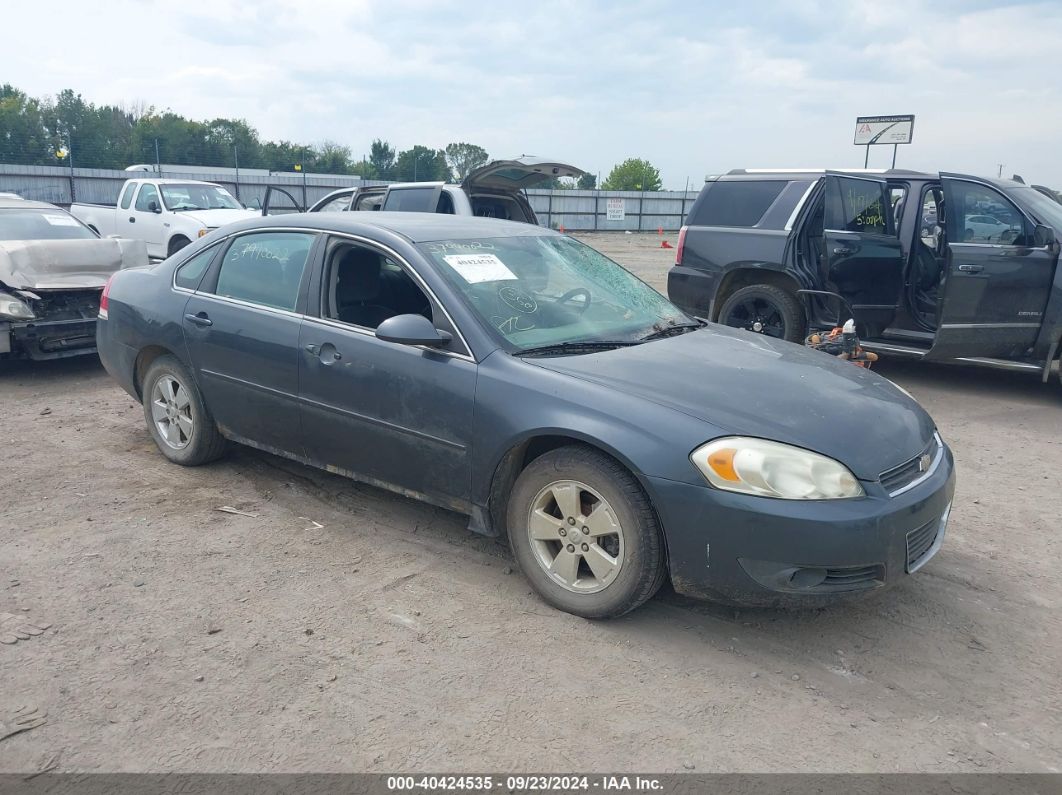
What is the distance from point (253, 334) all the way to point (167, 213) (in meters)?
10.6

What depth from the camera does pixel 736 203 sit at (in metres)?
8.39

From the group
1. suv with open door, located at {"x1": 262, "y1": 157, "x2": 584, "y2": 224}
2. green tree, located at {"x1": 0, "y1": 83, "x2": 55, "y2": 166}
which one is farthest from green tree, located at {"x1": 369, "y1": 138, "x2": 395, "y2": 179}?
suv with open door, located at {"x1": 262, "y1": 157, "x2": 584, "y2": 224}

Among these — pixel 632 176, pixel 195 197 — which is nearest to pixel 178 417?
pixel 195 197

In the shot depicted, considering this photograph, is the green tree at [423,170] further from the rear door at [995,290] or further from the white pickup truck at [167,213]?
the rear door at [995,290]

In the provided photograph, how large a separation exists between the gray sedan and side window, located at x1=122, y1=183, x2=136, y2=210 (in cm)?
1058

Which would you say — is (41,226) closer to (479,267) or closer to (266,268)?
(266,268)

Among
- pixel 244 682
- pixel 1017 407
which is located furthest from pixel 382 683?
pixel 1017 407

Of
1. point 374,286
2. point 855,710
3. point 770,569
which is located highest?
point 374,286

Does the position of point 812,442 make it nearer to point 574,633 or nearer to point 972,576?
point 574,633

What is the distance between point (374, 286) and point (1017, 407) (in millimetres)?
5747

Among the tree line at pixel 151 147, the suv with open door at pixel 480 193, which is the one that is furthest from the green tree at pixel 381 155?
the suv with open door at pixel 480 193

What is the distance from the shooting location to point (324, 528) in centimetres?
433

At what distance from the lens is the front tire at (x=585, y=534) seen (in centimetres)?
321

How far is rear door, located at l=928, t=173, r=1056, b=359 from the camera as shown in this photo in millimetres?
6914
